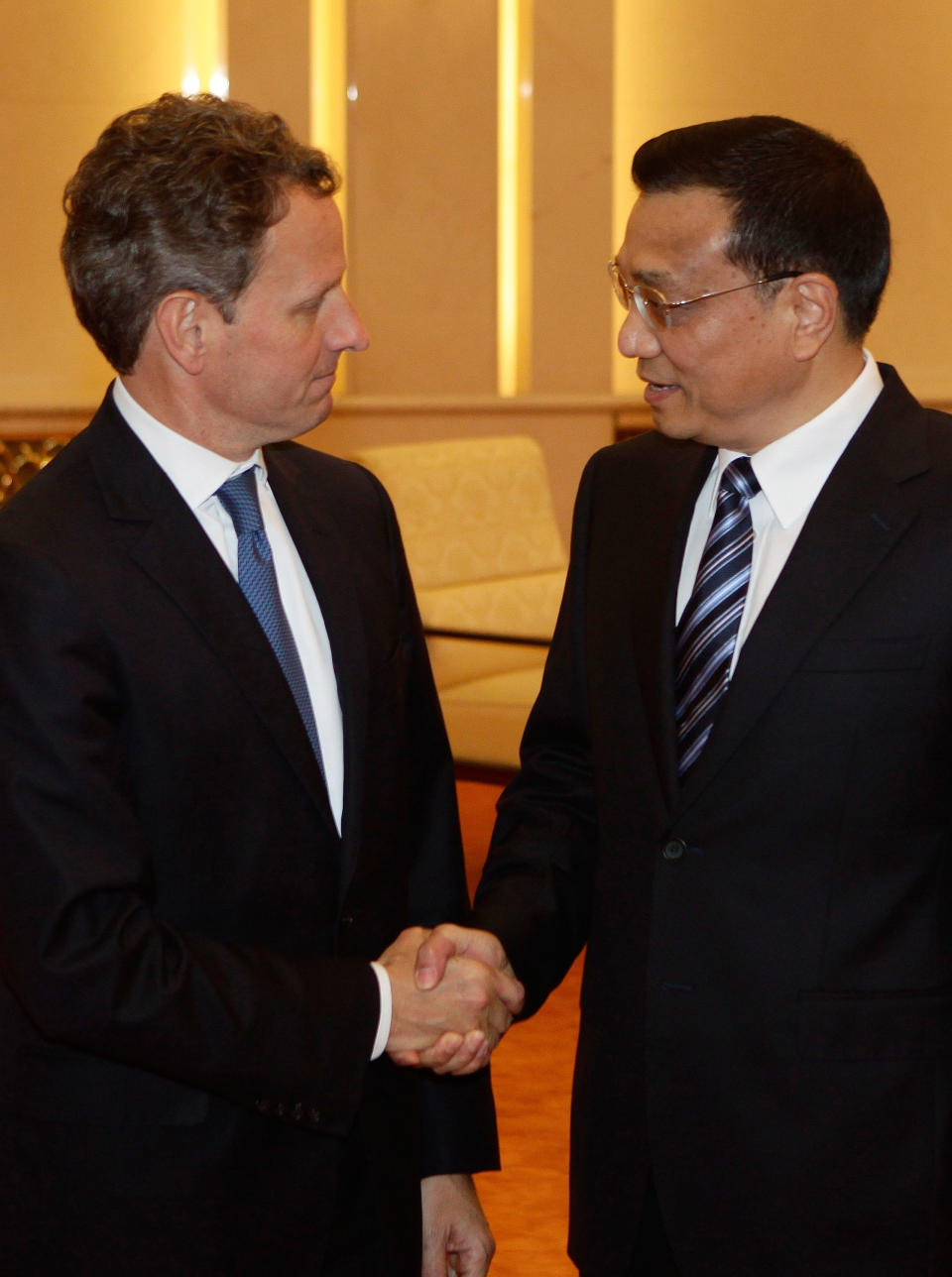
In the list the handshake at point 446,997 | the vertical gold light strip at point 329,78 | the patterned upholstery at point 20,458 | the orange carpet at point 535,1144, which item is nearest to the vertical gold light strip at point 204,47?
the vertical gold light strip at point 329,78

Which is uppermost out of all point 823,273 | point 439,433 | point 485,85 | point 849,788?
point 485,85

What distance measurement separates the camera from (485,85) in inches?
286

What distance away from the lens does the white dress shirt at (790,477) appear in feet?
5.92

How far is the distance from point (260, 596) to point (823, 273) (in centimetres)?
72

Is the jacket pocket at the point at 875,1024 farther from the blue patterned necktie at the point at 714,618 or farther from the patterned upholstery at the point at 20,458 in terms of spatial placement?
the patterned upholstery at the point at 20,458

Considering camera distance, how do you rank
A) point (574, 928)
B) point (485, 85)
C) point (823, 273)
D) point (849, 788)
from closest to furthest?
point (849, 788)
point (823, 273)
point (574, 928)
point (485, 85)

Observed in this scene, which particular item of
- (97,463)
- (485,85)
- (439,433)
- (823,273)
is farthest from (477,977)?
(485,85)

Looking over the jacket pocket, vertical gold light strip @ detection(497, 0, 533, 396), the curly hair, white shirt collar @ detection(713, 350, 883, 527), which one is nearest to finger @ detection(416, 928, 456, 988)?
the jacket pocket

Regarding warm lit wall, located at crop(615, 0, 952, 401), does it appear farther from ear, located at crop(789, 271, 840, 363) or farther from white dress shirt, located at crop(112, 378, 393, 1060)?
white dress shirt, located at crop(112, 378, 393, 1060)

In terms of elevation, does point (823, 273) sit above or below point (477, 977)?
above

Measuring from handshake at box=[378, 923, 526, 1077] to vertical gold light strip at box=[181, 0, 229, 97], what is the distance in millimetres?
5680

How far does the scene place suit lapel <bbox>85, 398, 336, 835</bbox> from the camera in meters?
1.68

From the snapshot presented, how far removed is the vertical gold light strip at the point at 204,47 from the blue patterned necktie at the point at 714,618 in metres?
5.56

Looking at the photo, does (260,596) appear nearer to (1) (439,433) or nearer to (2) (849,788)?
(2) (849,788)
